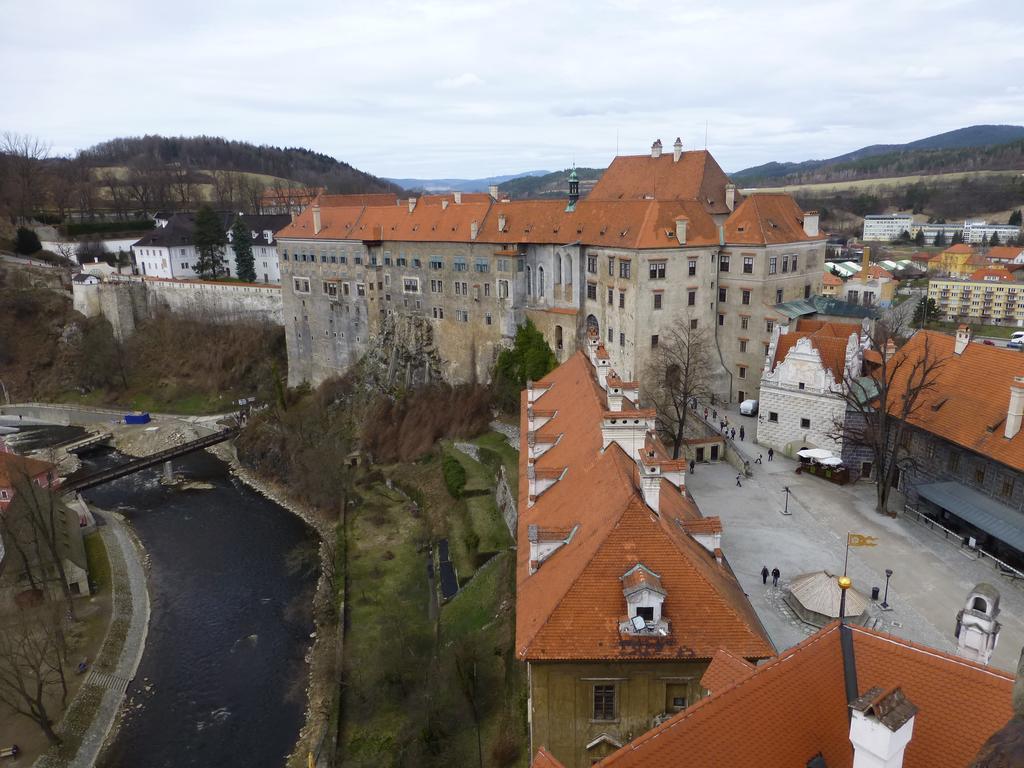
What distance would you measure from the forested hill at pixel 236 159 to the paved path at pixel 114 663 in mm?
118797

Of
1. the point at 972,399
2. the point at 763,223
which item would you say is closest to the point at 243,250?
the point at 763,223

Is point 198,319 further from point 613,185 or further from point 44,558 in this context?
point 613,185

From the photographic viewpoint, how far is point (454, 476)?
4103 centimetres

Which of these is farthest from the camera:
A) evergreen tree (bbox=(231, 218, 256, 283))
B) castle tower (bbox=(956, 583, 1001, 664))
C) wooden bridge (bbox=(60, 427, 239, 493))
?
evergreen tree (bbox=(231, 218, 256, 283))

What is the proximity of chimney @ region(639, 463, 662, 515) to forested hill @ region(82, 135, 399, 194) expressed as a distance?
141 metres

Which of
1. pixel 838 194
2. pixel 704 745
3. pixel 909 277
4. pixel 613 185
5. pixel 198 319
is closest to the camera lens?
pixel 704 745

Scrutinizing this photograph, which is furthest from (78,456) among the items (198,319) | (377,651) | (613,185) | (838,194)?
(838,194)

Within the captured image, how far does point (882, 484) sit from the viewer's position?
94.5ft

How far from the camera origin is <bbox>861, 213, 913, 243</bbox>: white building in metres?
148

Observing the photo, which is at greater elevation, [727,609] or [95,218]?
[95,218]

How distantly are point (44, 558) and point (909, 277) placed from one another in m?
105

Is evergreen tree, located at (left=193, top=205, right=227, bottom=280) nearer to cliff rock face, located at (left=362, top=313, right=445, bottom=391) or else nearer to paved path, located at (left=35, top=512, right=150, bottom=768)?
cliff rock face, located at (left=362, top=313, right=445, bottom=391)

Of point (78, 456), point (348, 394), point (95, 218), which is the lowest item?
point (78, 456)

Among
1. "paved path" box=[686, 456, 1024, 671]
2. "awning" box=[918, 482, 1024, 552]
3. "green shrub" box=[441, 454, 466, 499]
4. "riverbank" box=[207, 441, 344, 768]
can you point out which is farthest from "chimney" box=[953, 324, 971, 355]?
"riverbank" box=[207, 441, 344, 768]
